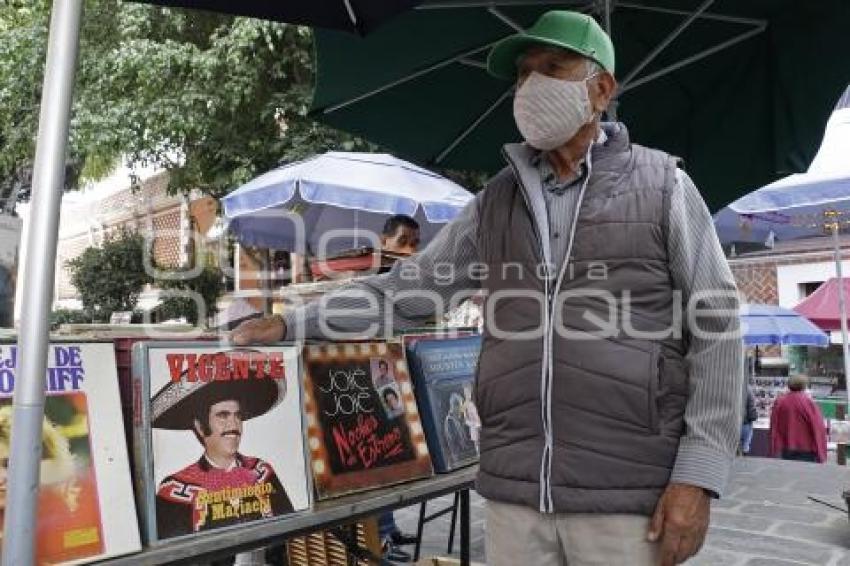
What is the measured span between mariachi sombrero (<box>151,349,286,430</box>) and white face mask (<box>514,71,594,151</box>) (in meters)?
0.98

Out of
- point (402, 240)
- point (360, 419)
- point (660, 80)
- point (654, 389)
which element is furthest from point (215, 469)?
Result: point (660, 80)

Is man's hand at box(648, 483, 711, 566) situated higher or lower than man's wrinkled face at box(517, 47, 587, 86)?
lower

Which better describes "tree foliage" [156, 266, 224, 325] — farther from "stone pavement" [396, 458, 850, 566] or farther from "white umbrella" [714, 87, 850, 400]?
"white umbrella" [714, 87, 850, 400]

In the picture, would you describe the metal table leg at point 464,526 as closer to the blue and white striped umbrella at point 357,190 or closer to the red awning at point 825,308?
the blue and white striped umbrella at point 357,190

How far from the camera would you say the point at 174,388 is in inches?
74.1

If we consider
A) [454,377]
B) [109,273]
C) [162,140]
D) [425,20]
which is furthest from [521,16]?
[109,273]

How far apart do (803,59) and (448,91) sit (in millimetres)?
1737

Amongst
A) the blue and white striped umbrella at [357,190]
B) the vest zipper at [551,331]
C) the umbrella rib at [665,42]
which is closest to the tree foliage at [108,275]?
the blue and white striped umbrella at [357,190]

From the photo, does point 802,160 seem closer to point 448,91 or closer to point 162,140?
point 448,91

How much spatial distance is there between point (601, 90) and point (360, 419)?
1218mm

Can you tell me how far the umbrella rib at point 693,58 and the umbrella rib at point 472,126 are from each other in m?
0.64

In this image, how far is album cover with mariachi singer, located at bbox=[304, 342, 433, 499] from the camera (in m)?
2.19

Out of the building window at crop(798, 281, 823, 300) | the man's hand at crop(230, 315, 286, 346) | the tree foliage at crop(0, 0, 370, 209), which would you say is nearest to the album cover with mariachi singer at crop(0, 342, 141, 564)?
the man's hand at crop(230, 315, 286, 346)

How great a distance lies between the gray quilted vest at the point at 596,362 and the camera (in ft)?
5.50
